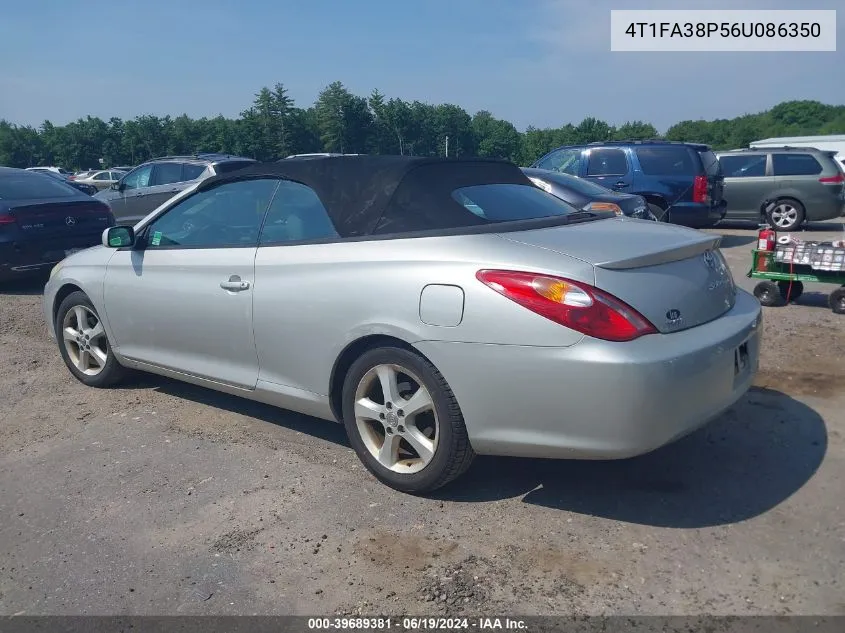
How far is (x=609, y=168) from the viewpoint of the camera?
497 inches

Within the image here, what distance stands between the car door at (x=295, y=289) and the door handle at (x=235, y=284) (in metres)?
0.10

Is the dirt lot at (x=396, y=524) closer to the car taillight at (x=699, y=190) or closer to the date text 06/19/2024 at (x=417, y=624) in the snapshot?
the date text 06/19/2024 at (x=417, y=624)

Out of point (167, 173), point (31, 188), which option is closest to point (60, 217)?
point (31, 188)

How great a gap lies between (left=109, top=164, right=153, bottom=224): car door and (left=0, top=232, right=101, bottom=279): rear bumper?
4.81 m

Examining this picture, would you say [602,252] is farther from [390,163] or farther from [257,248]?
[257,248]

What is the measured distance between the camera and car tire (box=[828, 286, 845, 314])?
699 centimetres

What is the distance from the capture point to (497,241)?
10.7 feet

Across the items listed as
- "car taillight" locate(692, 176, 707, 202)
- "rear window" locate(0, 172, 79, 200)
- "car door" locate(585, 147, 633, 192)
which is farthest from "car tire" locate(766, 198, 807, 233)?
"rear window" locate(0, 172, 79, 200)

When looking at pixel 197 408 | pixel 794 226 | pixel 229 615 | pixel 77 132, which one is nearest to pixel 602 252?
pixel 229 615

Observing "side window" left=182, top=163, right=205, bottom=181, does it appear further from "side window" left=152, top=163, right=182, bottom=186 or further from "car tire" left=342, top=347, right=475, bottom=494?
"car tire" left=342, top=347, right=475, bottom=494

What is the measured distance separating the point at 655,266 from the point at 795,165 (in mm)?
13676

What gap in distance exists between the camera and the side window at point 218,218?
4211 mm

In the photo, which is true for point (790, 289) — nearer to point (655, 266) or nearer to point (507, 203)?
point (507, 203)

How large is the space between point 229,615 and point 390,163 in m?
2.30
